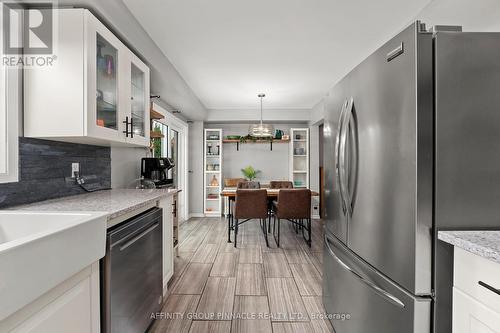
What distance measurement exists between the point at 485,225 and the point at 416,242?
0.30 metres

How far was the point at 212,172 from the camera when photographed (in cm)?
559

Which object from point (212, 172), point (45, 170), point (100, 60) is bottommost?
point (212, 172)

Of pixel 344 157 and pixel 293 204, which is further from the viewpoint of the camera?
pixel 293 204

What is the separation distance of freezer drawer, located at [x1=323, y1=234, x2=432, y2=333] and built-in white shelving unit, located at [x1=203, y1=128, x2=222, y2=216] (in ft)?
13.1

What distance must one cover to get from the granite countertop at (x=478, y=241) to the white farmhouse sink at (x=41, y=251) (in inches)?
53.7

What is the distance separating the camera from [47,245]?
0.76 metres

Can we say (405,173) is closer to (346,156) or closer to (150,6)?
(346,156)

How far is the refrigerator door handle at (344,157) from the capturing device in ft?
4.53

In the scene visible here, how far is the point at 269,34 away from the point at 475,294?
232cm

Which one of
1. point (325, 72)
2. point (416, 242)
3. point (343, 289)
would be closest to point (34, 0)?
point (416, 242)

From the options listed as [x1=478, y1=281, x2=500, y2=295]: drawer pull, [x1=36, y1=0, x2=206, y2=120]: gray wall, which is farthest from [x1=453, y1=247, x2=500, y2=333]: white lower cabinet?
[x1=36, y1=0, x2=206, y2=120]: gray wall

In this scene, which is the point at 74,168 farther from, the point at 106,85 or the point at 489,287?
the point at 489,287

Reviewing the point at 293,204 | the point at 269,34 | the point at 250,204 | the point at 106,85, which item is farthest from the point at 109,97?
the point at 293,204

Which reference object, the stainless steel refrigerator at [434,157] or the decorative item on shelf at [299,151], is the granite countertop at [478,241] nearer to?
the stainless steel refrigerator at [434,157]
